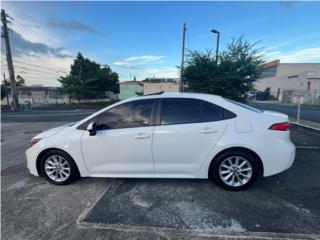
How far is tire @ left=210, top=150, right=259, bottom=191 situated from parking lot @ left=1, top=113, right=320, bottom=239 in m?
0.14

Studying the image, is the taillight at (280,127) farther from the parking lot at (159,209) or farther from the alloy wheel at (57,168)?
the alloy wheel at (57,168)

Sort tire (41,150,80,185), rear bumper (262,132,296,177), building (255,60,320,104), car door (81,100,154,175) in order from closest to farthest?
rear bumper (262,132,296,177)
car door (81,100,154,175)
tire (41,150,80,185)
building (255,60,320,104)

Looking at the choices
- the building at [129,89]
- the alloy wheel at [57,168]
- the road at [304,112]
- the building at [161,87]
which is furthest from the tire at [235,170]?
the building at [129,89]

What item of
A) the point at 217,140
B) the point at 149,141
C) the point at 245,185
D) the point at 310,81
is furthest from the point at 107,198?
the point at 310,81

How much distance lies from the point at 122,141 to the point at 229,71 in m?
6.82

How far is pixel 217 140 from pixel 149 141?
1079mm

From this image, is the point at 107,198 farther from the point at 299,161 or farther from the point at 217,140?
the point at 299,161

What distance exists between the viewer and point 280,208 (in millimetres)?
2488

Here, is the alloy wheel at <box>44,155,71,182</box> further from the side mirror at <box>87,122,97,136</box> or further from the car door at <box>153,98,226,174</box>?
the car door at <box>153,98,226,174</box>

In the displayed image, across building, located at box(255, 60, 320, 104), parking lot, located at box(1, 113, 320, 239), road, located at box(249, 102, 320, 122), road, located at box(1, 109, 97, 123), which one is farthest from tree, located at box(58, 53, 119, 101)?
parking lot, located at box(1, 113, 320, 239)

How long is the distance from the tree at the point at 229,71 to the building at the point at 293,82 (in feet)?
69.2

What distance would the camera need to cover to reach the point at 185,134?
287 centimetres

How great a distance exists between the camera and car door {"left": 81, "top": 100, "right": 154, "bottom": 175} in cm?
295

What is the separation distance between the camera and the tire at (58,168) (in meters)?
3.17
